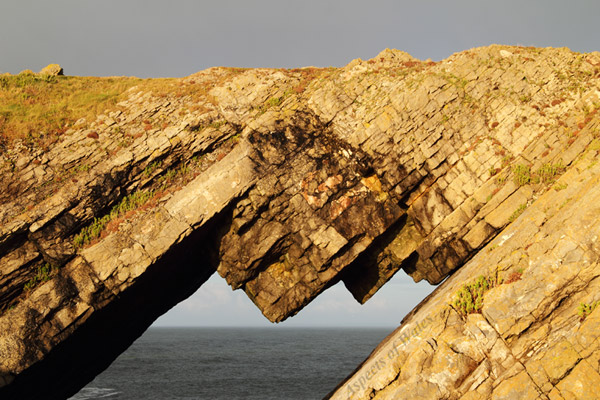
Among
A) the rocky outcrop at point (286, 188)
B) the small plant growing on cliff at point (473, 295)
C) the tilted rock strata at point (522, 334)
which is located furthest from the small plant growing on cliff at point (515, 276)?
the rocky outcrop at point (286, 188)

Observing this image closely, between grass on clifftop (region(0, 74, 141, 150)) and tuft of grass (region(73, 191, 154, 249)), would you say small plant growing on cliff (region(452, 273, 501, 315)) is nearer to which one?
tuft of grass (region(73, 191, 154, 249))

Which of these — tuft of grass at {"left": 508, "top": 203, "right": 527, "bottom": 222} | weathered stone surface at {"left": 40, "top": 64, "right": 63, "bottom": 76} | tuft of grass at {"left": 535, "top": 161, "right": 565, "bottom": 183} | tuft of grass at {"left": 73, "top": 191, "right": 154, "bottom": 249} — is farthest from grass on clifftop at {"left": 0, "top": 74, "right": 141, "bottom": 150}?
tuft of grass at {"left": 535, "top": 161, "right": 565, "bottom": 183}

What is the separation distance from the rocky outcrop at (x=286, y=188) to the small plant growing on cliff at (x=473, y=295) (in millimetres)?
1889

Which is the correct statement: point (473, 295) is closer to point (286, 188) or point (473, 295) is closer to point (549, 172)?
point (549, 172)

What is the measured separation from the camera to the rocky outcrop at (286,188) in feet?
68.9

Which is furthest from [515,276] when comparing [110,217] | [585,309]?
[110,217]

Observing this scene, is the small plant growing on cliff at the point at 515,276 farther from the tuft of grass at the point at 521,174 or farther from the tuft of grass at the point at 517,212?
the tuft of grass at the point at 521,174

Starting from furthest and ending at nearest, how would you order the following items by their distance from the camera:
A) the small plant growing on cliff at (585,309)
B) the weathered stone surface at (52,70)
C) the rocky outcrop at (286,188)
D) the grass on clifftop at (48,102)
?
the weathered stone surface at (52,70), the grass on clifftop at (48,102), the rocky outcrop at (286,188), the small plant growing on cliff at (585,309)

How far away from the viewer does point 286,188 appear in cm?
2383

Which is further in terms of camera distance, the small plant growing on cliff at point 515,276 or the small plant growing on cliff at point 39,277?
the small plant growing on cliff at point 39,277

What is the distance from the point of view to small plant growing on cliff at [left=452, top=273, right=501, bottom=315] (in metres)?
16.0

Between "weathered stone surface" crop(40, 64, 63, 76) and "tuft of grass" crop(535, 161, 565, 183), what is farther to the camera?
"weathered stone surface" crop(40, 64, 63, 76)

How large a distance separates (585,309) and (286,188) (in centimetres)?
1535

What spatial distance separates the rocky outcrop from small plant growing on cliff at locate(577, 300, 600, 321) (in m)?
3.98
